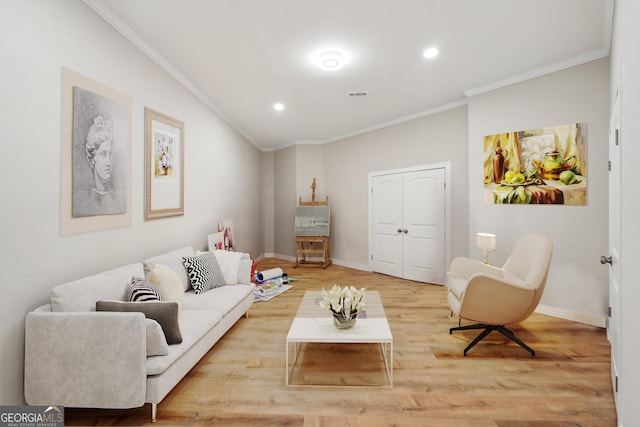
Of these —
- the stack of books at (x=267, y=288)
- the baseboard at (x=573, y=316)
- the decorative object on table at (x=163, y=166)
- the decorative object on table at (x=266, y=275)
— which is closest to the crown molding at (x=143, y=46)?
the decorative object on table at (x=163, y=166)

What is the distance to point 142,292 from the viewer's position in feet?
7.64

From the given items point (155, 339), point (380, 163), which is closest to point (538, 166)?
point (380, 163)

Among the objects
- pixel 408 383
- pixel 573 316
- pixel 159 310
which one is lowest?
pixel 408 383

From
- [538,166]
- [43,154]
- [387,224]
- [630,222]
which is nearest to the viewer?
[630,222]

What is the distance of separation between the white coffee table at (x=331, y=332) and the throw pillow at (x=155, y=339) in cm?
82

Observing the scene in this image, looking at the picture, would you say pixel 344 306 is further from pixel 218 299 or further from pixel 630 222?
pixel 630 222

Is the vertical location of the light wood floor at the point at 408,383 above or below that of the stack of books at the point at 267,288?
below

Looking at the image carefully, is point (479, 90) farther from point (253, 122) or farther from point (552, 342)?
point (253, 122)

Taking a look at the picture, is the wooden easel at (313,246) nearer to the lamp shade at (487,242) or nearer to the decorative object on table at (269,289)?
the decorative object on table at (269,289)

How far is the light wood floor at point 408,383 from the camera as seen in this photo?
2.00m

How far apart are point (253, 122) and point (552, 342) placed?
5.25 metres

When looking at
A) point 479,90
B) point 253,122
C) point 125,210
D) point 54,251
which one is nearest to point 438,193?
point 479,90

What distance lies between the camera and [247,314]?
3.81 meters

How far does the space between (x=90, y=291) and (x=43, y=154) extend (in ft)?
3.10
